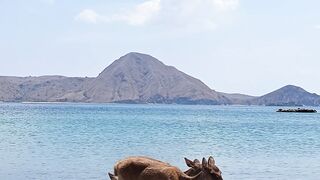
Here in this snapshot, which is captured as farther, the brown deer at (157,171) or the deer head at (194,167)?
the deer head at (194,167)

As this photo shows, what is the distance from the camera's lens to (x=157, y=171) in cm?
789

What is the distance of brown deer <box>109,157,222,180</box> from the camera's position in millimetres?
7781

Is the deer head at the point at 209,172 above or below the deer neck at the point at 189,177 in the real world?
above

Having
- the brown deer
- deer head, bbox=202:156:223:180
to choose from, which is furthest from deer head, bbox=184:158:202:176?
deer head, bbox=202:156:223:180

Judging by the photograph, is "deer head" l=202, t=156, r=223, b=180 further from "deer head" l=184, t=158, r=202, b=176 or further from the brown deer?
"deer head" l=184, t=158, r=202, b=176

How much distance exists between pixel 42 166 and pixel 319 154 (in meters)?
26.9

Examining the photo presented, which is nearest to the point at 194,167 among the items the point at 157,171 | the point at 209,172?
the point at 209,172

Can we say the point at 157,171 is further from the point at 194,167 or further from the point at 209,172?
the point at 209,172

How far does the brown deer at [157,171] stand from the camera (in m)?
7.78

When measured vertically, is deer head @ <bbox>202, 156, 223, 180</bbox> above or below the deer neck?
above

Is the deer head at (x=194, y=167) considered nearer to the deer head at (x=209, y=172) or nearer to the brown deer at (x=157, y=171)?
the brown deer at (x=157, y=171)

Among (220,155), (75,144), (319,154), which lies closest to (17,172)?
(220,155)

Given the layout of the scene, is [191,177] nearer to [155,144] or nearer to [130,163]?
[130,163]

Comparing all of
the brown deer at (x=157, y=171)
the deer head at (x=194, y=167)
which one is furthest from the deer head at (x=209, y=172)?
the deer head at (x=194, y=167)
